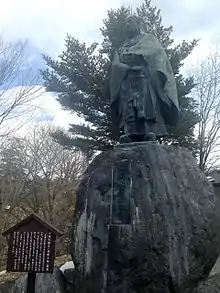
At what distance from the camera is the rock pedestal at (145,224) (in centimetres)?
495

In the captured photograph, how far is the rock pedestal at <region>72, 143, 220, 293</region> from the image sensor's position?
16.3 feet

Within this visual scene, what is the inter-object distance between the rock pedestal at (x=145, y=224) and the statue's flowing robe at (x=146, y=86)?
741 mm

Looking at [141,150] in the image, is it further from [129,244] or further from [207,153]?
[207,153]

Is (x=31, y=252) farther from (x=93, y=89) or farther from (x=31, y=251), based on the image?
(x=93, y=89)

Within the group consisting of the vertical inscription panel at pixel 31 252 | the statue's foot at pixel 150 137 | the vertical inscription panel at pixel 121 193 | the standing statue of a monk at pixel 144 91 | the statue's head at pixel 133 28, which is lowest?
the vertical inscription panel at pixel 31 252

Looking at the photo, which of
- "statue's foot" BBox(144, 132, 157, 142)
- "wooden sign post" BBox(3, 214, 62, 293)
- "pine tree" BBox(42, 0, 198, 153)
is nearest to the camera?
"wooden sign post" BBox(3, 214, 62, 293)

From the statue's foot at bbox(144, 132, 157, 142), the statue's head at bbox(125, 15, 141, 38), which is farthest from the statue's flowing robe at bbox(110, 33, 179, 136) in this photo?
the statue's head at bbox(125, 15, 141, 38)

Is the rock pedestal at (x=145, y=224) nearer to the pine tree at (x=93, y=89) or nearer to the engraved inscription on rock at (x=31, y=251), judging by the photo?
the engraved inscription on rock at (x=31, y=251)

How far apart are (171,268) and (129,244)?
60 cm

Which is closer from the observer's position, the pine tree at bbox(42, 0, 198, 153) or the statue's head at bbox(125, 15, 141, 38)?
the statue's head at bbox(125, 15, 141, 38)

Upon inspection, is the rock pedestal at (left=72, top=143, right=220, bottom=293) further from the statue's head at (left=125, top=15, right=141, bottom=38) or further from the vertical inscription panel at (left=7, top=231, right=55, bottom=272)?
the statue's head at (left=125, top=15, right=141, bottom=38)

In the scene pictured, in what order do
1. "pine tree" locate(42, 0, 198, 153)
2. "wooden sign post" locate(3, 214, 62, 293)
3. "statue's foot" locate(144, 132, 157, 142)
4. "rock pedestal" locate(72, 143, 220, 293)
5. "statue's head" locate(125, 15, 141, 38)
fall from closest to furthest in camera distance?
1. "rock pedestal" locate(72, 143, 220, 293)
2. "wooden sign post" locate(3, 214, 62, 293)
3. "statue's foot" locate(144, 132, 157, 142)
4. "statue's head" locate(125, 15, 141, 38)
5. "pine tree" locate(42, 0, 198, 153)

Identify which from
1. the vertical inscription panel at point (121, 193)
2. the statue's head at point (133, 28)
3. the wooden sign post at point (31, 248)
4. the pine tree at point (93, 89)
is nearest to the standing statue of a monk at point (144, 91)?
the statue's head at point (133, 28)

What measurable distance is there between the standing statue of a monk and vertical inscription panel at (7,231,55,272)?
6.48 ft
